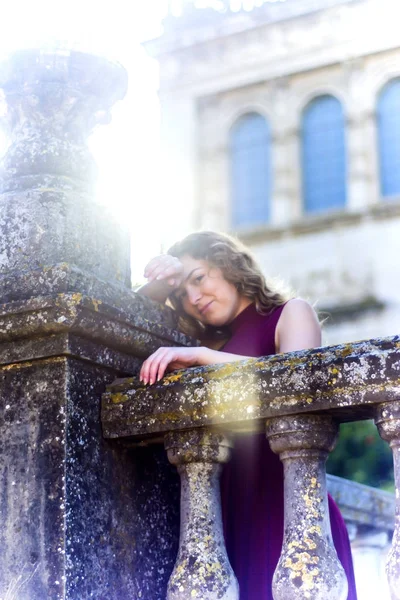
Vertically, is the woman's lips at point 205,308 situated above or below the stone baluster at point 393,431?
above

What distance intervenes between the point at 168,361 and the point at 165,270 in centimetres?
75

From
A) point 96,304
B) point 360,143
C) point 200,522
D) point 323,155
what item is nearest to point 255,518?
point 200,522

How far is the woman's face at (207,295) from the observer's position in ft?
9.46

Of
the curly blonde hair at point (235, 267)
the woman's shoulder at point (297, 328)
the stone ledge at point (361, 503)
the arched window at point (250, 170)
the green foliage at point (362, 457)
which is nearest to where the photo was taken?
the woman's shoulder at point (297, 328)

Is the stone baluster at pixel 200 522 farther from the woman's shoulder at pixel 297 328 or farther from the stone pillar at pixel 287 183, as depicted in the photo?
the stone pillar at pixel 287 183

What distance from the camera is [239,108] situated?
1923 cm

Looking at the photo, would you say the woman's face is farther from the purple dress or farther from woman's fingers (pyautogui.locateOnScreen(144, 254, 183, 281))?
the purple dress

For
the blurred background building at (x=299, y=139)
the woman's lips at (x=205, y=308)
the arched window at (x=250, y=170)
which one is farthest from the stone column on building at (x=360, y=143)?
the woman's lips at (x=205, y=308)

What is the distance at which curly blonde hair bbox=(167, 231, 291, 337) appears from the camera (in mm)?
2928

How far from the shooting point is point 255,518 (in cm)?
228

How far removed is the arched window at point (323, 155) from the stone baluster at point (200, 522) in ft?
53.9

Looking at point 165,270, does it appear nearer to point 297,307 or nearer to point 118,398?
point 297,307

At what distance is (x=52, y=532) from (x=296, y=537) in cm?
50

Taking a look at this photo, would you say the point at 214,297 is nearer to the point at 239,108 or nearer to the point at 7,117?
the point at 7,117
